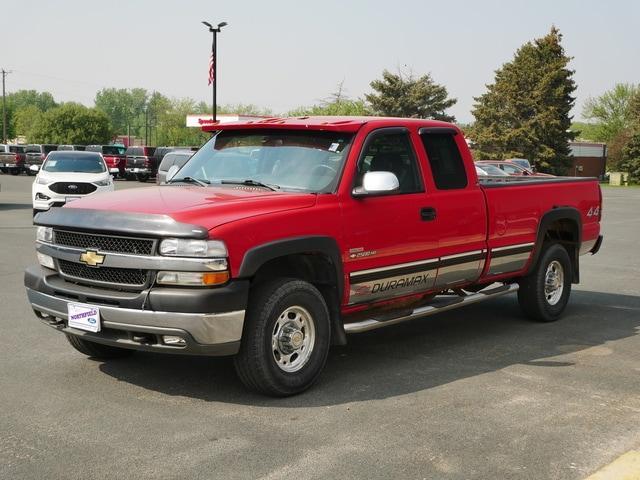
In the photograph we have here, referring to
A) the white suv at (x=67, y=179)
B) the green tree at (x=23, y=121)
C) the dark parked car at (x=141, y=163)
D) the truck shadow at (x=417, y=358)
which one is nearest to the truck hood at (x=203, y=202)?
the truck shadow at (x=417, y=358)

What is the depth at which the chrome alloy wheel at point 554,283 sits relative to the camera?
8266 mm

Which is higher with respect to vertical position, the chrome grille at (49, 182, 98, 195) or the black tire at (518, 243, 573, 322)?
the chrome grille at (49, 182, 98, 195)

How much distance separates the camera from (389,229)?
610 centimetres

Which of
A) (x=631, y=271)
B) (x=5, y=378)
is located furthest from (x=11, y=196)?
(x=5, y=378)

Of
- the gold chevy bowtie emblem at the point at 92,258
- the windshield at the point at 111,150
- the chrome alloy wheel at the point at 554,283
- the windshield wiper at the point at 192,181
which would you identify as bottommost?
the chrome alloy wheel at the point at 554,283

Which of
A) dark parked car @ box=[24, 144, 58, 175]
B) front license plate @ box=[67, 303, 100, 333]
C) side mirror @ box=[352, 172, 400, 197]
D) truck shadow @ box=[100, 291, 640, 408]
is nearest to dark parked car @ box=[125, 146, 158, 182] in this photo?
dark parked car @ box=[24, 144, 58, 175]

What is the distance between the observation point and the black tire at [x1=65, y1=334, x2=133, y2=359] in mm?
6215

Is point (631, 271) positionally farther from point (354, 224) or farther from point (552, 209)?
point (354, 224)

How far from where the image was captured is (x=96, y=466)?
416cm

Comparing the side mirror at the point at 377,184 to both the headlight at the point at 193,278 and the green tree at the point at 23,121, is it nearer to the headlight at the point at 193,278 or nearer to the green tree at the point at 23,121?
the headlight at the point at 193,278

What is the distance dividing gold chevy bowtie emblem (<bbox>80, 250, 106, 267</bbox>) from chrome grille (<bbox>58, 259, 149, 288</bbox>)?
0.05 m

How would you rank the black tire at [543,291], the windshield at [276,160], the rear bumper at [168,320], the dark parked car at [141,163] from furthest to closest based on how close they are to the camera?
the dark parked car at [141,163], the black tire at [543,291], the windshield at [276,160], the rear bumper at [168,320]

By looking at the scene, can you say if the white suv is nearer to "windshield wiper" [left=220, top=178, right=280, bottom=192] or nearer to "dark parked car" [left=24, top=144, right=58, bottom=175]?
"windshield wiper" [left=220, top=178, right=280, bottom=192]

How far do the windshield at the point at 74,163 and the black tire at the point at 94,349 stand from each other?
46.0 ft
